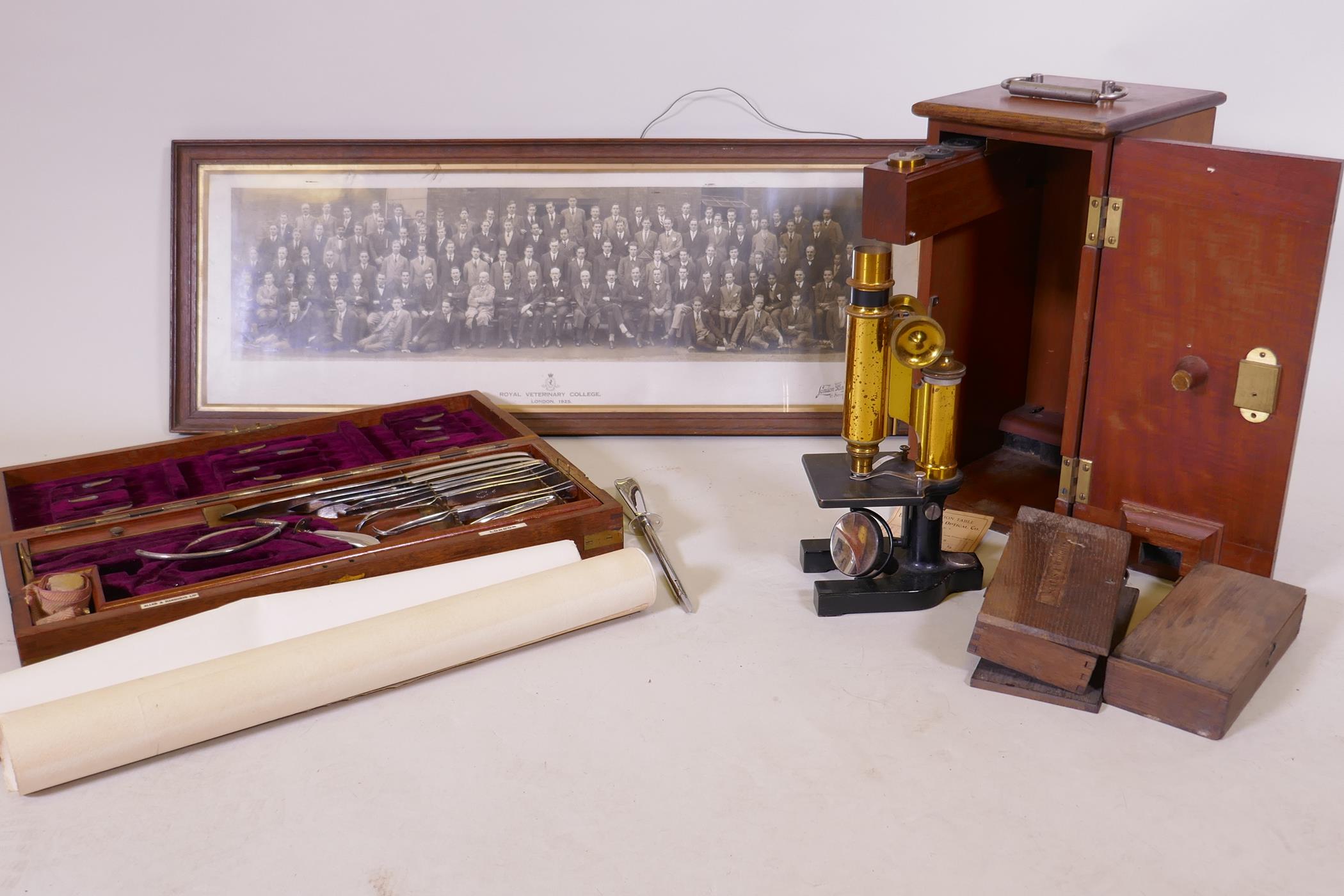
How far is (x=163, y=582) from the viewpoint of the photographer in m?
2.47

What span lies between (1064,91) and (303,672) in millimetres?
1917

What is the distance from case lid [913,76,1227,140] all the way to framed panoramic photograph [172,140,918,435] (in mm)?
728

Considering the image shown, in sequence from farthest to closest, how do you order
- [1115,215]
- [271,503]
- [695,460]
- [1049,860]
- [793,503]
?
[695,460]
[793,503]
[271,503]
[1115,215]
[1049,860]

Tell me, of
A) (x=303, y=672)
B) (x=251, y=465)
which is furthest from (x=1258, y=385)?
(x=251, y=465)

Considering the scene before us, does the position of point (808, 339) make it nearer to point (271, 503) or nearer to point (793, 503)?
point (793, 503)

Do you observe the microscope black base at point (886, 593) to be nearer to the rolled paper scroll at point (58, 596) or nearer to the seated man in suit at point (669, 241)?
the seated man in suit at point (669, 241)

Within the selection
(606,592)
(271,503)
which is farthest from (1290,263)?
(271,503)

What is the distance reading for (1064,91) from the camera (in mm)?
2660

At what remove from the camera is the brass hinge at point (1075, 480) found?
2744 mm

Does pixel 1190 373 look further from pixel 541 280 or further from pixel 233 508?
pixel 233 508

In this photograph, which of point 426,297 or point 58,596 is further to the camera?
point 426,297

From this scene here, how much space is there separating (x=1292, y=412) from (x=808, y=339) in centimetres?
137

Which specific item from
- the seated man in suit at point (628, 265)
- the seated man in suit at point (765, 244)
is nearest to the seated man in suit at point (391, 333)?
the seated man in suit at point (628, 265)

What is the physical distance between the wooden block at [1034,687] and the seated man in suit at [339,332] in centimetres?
201
